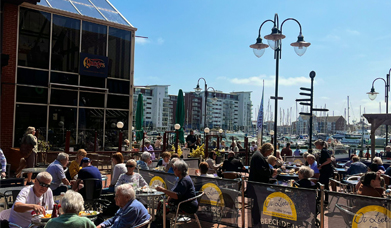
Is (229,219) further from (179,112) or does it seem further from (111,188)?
(179,112)

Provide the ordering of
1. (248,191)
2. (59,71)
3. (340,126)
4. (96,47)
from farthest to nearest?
(340,126), (96,47), (59,71), (248,191)

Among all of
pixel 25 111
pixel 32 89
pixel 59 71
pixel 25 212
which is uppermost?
pixel 59 71

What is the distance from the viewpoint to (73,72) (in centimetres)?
1642

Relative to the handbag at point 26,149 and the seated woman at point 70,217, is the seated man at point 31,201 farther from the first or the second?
the handbag at point 26,149

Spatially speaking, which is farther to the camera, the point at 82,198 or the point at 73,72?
the point at 73,72

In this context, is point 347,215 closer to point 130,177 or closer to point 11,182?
point 130,177

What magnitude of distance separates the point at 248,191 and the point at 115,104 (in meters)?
13.7

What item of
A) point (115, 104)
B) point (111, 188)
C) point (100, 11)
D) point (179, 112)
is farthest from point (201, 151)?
point (100, 11)

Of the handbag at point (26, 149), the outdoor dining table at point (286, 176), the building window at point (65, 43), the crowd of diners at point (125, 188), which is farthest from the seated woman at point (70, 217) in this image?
the building window at point (65, 43)

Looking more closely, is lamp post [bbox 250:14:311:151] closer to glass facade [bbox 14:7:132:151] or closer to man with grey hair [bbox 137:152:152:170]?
man with grey hair [bbox 137:152:152:170]

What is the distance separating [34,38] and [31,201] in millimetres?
12892

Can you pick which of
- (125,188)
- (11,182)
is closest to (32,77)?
(11,182)

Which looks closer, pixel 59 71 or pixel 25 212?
pixel 25 212

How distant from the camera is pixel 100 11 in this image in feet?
59.9
